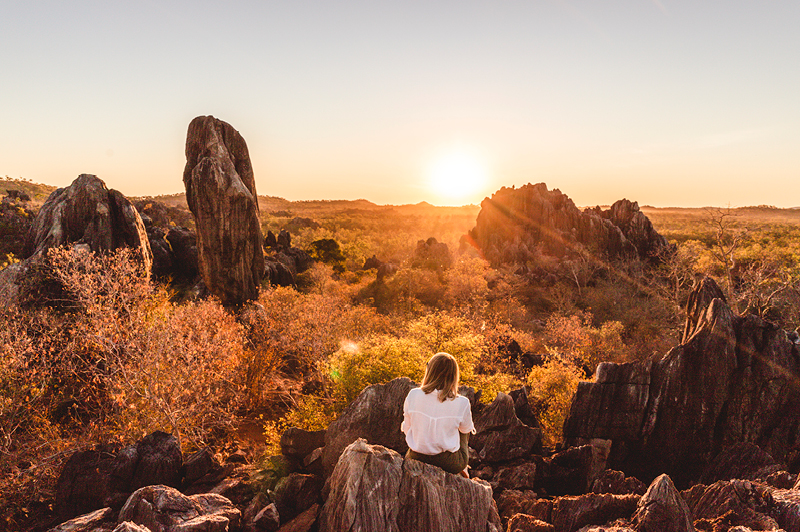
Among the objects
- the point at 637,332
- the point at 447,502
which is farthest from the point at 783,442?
the point at 637,332

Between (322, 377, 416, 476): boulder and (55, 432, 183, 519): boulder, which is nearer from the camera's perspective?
(55, 432, 183, 519): boulder

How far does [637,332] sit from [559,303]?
11.9 metres

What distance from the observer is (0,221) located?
4178 centimetres

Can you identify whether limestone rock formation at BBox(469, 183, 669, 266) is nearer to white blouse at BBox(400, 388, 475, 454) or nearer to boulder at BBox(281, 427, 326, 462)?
boulder at BBox(281, 427, 326, 462)

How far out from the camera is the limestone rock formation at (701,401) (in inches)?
490

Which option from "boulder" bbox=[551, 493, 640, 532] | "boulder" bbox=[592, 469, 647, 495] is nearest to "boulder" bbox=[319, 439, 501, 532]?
"boulder" bbox=[551, 493, 640, 532]

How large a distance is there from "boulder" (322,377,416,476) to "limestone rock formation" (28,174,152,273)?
24.3 m

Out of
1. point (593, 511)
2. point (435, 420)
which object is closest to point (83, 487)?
point (435, 420)

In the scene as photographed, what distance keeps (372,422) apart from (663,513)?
773 centimetres

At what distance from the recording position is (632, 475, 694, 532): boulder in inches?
265

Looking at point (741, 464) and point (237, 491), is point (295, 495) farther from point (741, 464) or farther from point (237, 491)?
point (741, 464)

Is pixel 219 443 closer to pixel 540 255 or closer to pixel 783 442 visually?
pixel 783 442

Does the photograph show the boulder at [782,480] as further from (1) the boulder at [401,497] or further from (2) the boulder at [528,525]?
(1) the boulder at [401,497]

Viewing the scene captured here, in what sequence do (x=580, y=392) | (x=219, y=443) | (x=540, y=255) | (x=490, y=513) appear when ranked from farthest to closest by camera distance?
(x=540, y=255)
(x=219, y=443)
(x=580, y=392)
(x=490, y=513)
